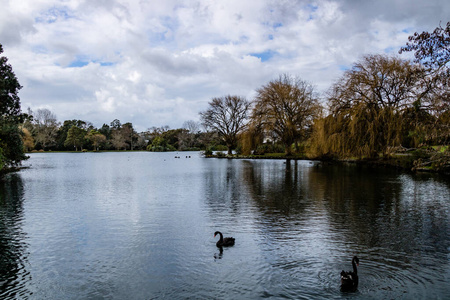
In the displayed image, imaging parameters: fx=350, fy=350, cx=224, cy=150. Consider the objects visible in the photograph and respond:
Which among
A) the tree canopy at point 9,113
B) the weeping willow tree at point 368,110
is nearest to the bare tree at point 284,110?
the weeping willow tree at point 368,110

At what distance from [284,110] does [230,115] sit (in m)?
17.3

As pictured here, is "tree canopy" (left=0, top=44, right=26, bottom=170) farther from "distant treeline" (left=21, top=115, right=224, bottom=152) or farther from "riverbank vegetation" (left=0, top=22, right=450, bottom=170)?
"distant treeline" (left=21, top=115, right=224, bottom=152)

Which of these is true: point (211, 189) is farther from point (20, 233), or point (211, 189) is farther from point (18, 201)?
point (20, 233)

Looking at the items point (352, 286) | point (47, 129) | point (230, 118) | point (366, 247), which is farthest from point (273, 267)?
point (47, 129)

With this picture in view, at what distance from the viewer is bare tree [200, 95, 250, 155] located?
67812mm

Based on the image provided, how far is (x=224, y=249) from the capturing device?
977 cm

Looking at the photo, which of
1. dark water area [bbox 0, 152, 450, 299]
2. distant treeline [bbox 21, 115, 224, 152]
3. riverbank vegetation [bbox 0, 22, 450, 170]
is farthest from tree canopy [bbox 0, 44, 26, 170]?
distant treeline [bbox 21, 115, 224, 152]

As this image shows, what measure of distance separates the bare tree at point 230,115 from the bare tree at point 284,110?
14235 mm

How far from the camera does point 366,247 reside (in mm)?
9734

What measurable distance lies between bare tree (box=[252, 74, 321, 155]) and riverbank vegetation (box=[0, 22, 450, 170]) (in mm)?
147

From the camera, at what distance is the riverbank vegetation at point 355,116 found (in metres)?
13.0

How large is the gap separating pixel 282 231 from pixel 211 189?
10.5 metres

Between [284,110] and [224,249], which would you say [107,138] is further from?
[224,249]

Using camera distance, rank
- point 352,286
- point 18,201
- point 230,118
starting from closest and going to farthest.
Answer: point 352,286
point 18,201
point 230,118
